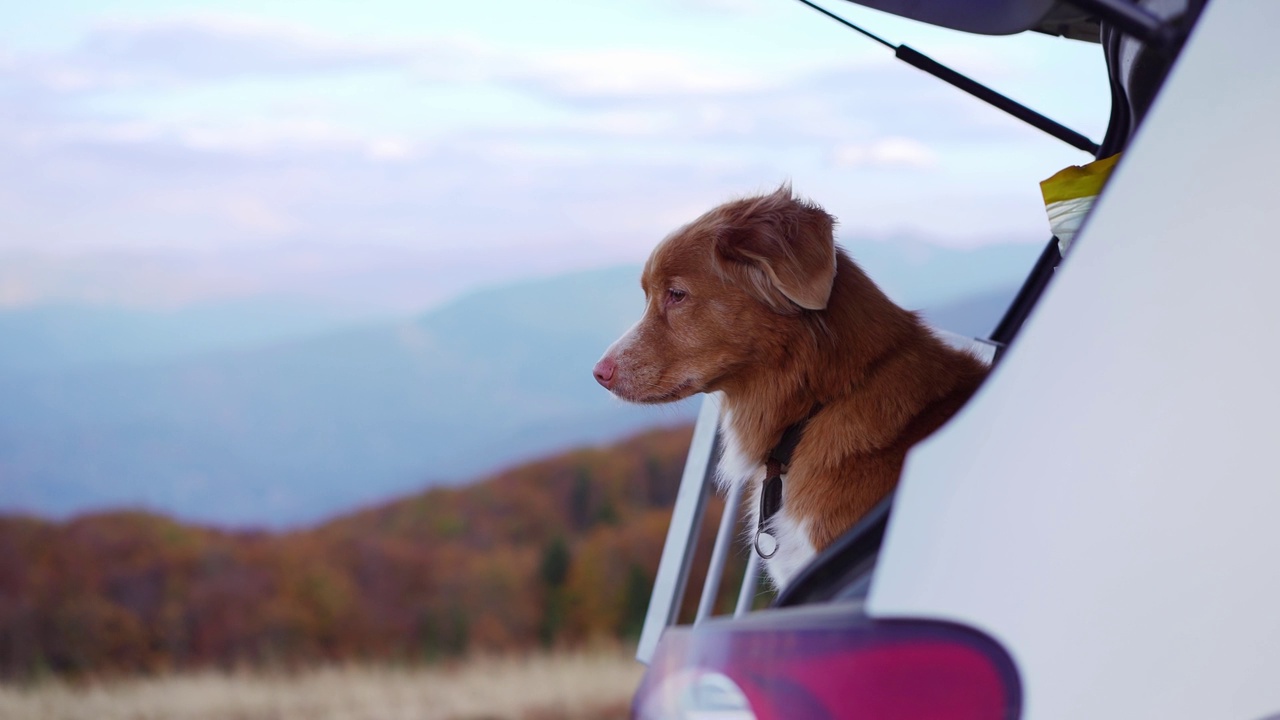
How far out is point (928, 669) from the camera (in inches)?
37.0

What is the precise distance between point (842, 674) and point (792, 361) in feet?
4.54

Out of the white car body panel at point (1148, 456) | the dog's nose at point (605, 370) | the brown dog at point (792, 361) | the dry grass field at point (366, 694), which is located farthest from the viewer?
the dry grass field at point (366, 694)

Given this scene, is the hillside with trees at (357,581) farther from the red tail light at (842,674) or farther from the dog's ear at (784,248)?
the red tail light at (842,674)

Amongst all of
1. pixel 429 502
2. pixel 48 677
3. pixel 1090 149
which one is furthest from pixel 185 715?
pixel 1090 149

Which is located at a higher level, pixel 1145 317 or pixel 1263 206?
pixel 1263 206

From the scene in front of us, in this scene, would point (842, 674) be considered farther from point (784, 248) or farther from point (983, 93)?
point (983, 93)

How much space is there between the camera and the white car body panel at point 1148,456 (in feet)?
3.00

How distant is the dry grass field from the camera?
20.6ft

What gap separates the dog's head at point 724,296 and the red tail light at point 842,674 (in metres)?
1.22

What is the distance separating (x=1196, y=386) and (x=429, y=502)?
812 cm

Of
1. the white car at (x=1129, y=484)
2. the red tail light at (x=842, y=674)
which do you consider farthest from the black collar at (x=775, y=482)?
the white car at (x=1129, y=484)

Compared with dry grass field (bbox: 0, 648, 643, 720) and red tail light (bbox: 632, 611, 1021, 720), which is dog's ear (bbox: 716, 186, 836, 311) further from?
dry grass field (bbox: 0, 648, 643, 720)

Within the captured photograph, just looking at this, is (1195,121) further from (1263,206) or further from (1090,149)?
(1090,149)

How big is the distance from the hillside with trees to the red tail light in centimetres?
591
